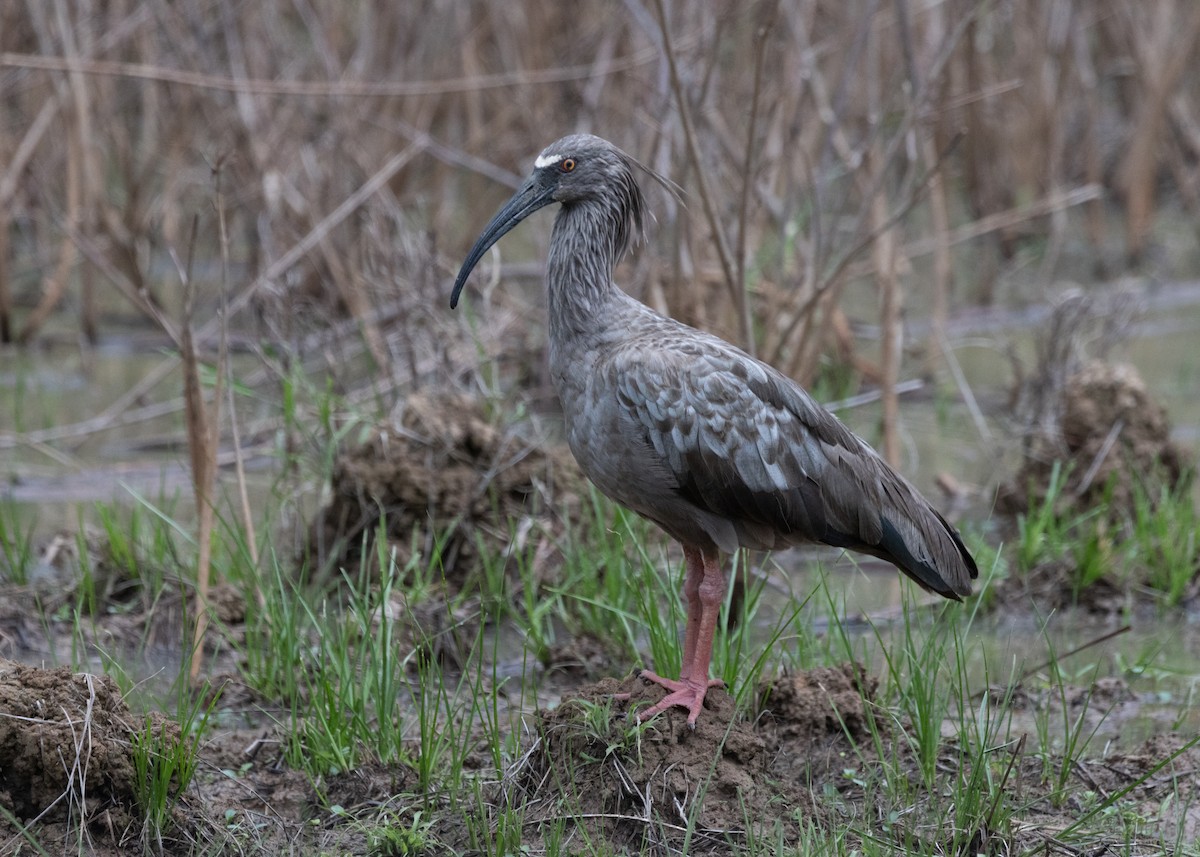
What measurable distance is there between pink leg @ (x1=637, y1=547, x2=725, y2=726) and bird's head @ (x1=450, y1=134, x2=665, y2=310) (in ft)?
3.48

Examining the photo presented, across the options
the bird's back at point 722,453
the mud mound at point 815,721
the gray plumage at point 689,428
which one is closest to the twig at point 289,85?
the gray plumage at point 689,428

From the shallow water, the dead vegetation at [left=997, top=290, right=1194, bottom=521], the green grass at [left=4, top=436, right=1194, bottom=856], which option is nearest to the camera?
the green grass at [left=4, top=436, right=1194, bottom=856]

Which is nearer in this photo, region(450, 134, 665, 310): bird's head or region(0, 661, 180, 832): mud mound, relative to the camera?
region(0, 661, 180, 832): mud mound

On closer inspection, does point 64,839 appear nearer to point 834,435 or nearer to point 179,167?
point 834,435

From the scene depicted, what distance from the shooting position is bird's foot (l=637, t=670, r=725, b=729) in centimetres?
412

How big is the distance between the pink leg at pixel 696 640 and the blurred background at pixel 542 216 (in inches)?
49.7

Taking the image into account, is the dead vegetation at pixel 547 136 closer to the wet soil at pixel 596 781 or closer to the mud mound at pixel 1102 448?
the mud mound at pixel 1102 448

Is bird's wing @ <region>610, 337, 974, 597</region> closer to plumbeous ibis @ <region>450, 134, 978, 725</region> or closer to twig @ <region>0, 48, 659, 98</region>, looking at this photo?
plumbeous ibis @ <region>450, 134, 978, 725</region>

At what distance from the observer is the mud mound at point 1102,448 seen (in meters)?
6.60

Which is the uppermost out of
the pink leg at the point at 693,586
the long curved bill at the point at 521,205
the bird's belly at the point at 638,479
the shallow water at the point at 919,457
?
the long curved bill at the point at 521,205

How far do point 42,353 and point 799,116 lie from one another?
5.79 meters

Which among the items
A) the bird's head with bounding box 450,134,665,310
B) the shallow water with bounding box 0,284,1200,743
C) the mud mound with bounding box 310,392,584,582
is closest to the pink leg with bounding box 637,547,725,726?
the shallow water with bounding box 0,284,1200,743

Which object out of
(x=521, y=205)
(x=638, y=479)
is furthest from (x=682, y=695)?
(x=521, y=205)

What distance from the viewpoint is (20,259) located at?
38.7ft
